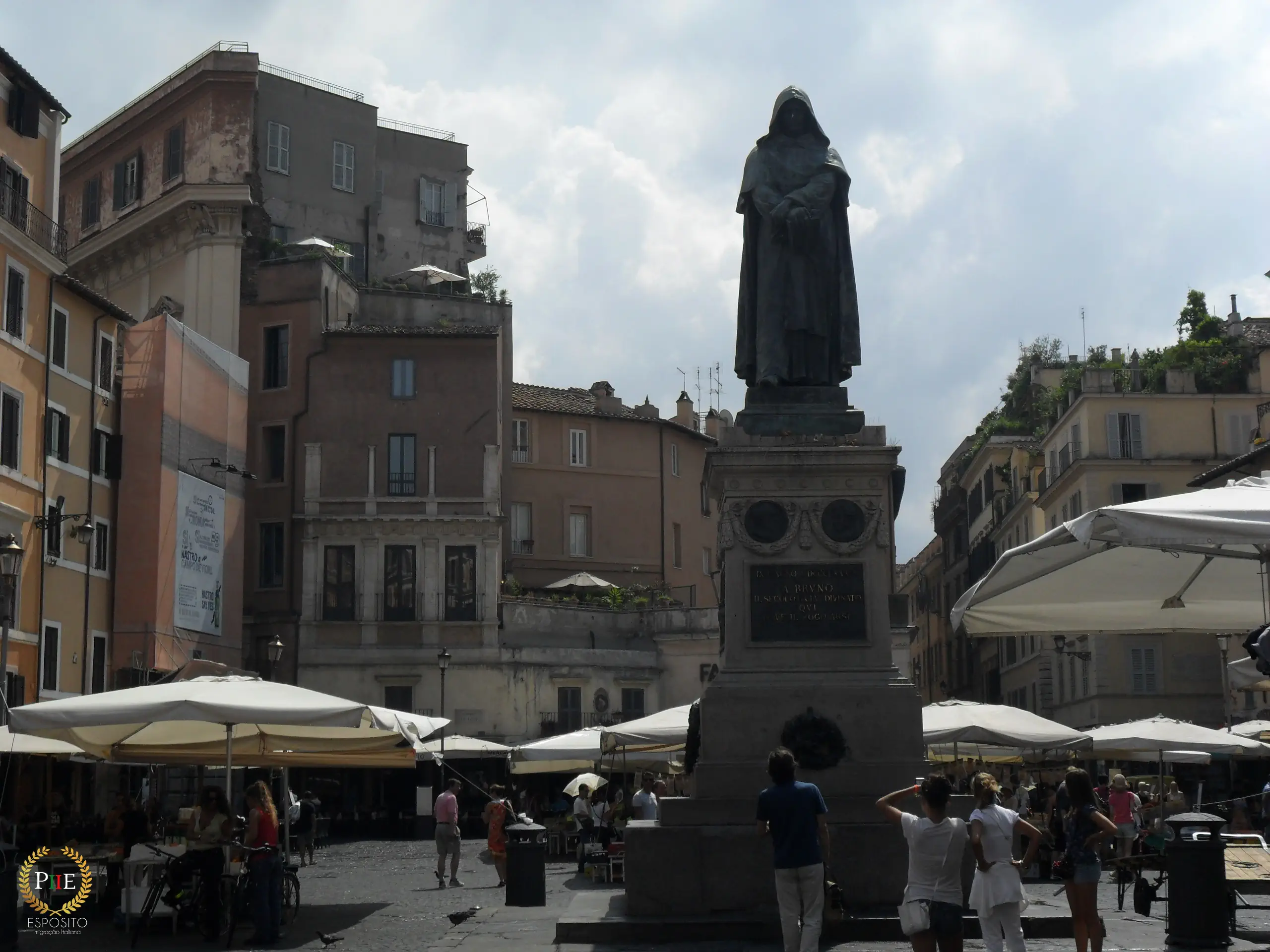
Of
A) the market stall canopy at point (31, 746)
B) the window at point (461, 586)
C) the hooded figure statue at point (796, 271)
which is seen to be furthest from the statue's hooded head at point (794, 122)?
the window at point (461, 586)

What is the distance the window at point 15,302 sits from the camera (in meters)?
36.2

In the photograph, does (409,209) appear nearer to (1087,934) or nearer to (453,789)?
(453,789)

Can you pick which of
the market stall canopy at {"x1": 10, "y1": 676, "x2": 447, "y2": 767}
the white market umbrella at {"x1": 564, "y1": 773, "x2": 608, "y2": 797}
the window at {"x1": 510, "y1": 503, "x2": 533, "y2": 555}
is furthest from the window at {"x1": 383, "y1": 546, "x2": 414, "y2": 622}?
the market stall canopy at {"x1": 10, "y1": 676, "x2": 447, "y2": 767}

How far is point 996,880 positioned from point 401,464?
44750 mm

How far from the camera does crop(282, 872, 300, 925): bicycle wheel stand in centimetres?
1750

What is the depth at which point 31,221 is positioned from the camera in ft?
123

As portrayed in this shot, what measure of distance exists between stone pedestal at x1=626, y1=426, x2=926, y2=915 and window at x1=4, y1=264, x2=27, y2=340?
85.2ft

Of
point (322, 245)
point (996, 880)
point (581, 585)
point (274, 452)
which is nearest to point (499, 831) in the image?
point (996, 880)

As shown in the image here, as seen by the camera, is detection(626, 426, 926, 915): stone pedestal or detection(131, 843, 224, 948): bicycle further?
detection(131, 843, 224, 948): bicycle

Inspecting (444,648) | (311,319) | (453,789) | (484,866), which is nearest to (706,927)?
(453,789)

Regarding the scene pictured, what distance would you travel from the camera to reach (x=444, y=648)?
167ft

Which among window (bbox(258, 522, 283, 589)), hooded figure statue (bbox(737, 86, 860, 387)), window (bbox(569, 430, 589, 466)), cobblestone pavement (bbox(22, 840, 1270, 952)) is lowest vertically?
cobblestone pavement (bbox(22, 840, 1270, 952))

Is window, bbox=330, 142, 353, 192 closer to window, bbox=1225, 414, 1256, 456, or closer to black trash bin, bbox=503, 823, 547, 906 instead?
window, bbox=1225, 414, 1256, 456

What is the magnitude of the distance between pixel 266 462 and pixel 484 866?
981 inches
